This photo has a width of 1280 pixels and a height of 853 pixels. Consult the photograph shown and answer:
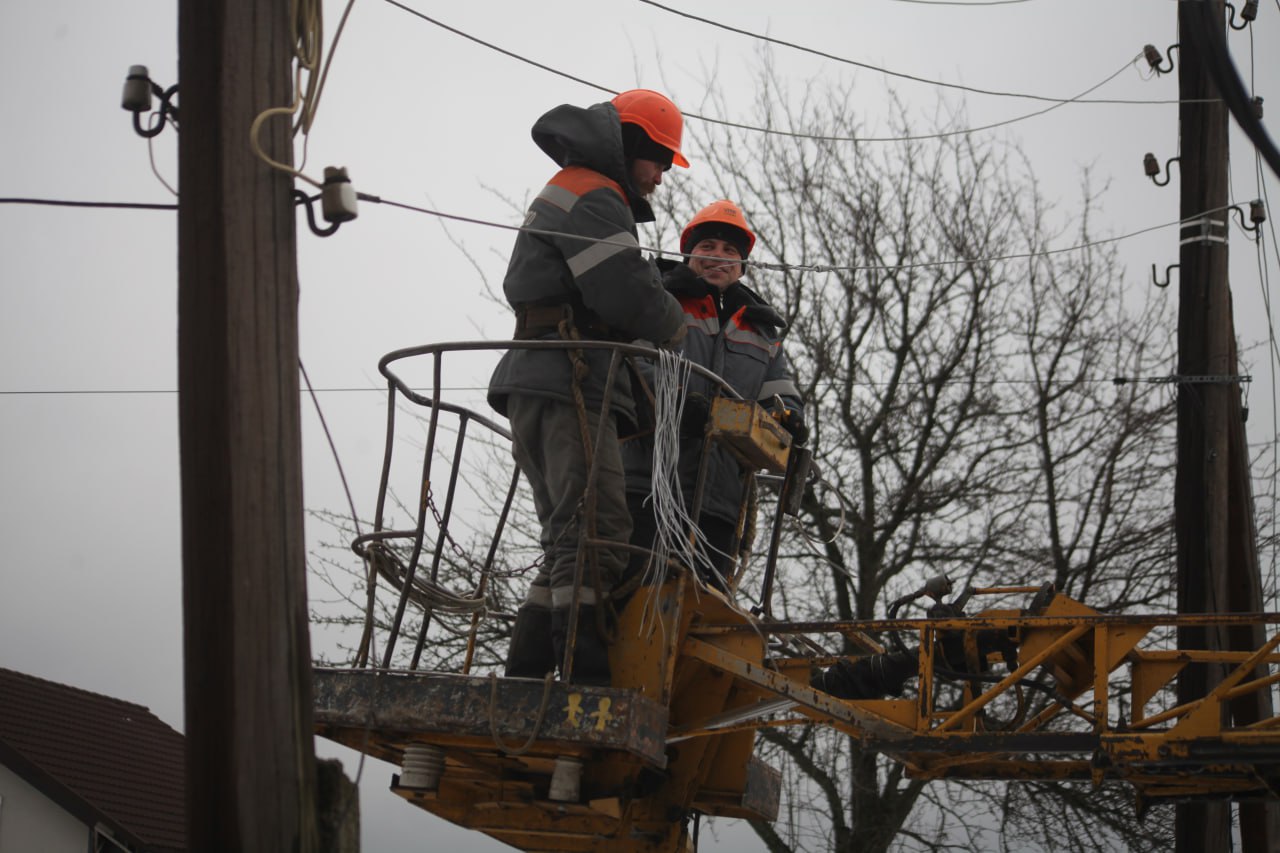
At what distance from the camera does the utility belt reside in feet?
19.0

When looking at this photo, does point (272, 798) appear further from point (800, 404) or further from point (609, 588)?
point (800, 404)

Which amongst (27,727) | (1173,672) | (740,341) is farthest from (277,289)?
(27,727)

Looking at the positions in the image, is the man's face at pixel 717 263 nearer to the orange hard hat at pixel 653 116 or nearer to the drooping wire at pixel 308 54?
the orange hard hat at pixel 653 116

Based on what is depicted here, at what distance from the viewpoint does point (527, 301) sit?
19.0 feet

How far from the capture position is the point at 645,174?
6.26 meters

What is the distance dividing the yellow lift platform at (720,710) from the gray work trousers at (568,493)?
301 millimetres

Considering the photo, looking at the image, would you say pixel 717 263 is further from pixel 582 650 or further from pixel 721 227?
pixel 582 650

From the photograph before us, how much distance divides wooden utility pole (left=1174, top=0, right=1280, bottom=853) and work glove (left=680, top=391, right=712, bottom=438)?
396 centimetres

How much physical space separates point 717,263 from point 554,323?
1.48 m

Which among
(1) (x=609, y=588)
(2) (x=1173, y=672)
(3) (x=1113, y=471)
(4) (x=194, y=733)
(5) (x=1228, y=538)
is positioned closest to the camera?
(4) (x=194, y=733)

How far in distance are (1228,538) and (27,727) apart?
16993 millimetres

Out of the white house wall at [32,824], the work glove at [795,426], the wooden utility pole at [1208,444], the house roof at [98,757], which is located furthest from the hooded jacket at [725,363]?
the white house wall at [32,824]

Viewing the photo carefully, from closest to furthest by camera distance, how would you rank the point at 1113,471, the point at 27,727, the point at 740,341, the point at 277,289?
the point at 277,289 → the point at 740,341 → the point at 1113,471 → the point at 27,727

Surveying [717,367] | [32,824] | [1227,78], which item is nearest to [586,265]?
[717,367]
